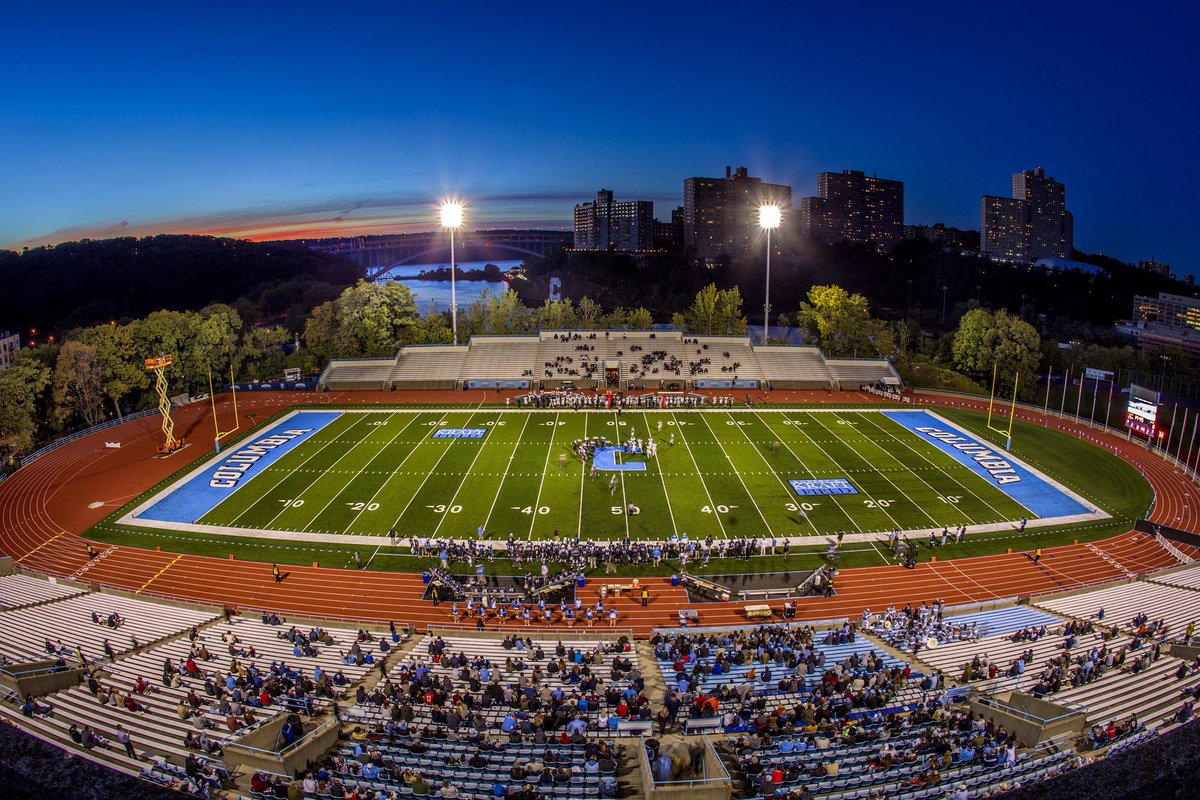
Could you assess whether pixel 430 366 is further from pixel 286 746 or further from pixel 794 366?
pixel 286 746

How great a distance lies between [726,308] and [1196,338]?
57.2 meters

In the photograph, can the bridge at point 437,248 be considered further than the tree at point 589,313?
Yes

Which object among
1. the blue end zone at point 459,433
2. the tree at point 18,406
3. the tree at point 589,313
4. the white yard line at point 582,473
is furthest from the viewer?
the tree at point 589,313

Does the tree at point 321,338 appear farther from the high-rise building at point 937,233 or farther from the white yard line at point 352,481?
the high-rise building at point 937,233

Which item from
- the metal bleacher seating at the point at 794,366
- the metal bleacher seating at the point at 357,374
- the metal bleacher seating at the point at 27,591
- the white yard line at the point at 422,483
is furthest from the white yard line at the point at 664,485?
the metal bleacher seating at the point at 357,374

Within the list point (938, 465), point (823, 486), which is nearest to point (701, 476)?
point (823, 486)

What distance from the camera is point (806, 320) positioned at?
68625mm

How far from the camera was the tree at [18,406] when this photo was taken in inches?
1610

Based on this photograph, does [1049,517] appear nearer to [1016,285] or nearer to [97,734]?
[97,734]

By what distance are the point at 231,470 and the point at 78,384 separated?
17.2m

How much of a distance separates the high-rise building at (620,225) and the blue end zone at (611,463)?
392ft

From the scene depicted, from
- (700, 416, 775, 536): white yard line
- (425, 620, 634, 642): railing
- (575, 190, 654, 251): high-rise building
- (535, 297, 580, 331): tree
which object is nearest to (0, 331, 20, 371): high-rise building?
(535, 297, 580, 331): tree

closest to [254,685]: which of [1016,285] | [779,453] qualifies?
[779,453]

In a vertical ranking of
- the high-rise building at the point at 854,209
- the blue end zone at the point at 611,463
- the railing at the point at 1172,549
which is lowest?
the railing at the point at 1172,549
